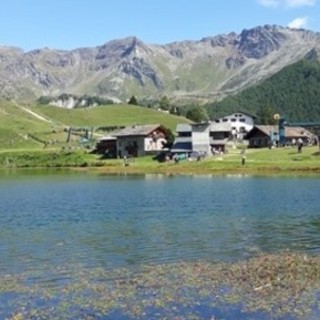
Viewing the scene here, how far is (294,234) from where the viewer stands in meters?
42.9

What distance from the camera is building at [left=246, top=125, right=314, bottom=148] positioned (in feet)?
522

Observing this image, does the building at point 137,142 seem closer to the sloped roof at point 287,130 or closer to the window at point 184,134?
the window at point 184,134

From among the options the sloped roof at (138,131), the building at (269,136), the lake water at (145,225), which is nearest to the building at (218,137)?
the building at (269,136)

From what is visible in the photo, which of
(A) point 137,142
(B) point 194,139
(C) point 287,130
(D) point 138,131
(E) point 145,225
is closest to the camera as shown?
(E) point 145,225

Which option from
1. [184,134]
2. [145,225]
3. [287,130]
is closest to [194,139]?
[184,134]

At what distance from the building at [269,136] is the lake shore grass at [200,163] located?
51.4 ft

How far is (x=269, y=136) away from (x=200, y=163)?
43947 mm

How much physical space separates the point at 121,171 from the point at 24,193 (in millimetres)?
43541

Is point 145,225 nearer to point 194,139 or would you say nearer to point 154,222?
point 154,222

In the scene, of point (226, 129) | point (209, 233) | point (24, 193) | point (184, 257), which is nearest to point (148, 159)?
point (226, 129)

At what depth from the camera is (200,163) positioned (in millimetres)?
119750

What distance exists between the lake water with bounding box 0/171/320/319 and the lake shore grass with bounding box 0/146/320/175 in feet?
63.1

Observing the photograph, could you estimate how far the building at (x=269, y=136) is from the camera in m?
159

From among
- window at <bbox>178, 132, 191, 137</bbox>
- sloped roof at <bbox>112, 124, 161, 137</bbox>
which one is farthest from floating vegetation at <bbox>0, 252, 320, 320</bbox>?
sloped roof at <bbox>112, 124, 161, 137</bbox>
